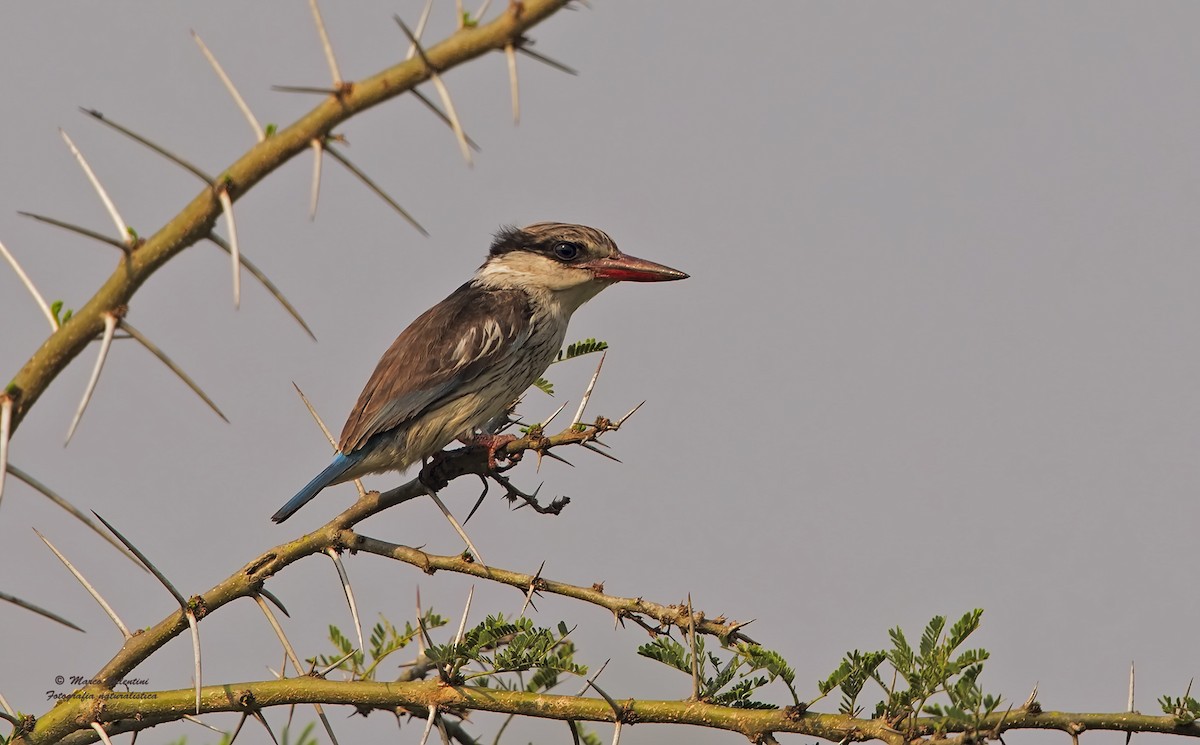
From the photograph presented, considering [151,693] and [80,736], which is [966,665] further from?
[80,736]

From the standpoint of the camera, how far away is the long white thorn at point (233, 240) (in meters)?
2.31

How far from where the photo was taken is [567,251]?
6613 mm

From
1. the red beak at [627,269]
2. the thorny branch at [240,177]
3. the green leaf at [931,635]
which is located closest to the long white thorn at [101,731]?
the thorny branch at [240,177]

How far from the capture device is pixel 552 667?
3.60m

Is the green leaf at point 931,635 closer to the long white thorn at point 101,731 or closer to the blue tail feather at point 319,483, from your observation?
the long white thorn at point 101,731

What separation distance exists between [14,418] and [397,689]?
4.76 feet

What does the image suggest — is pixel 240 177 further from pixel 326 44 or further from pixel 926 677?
pixel 926 677

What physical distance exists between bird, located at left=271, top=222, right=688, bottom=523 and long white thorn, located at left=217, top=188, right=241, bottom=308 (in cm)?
→ 282

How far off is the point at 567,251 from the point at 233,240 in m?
4.29

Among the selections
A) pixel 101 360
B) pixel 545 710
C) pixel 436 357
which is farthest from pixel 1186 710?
pixel 436 357

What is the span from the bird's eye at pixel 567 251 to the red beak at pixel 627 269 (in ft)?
0.29

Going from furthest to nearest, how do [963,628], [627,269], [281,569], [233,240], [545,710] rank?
[627,269]
[281,569]
[545,710]
[963,628]
[233,240]

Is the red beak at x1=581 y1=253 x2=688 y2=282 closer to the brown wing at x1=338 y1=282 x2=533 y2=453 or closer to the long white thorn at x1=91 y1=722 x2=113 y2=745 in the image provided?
the brown wing at x1=338 y1=282 x2=533 y2=453

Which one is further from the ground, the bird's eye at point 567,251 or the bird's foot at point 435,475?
the bird's eye at point 567,251
